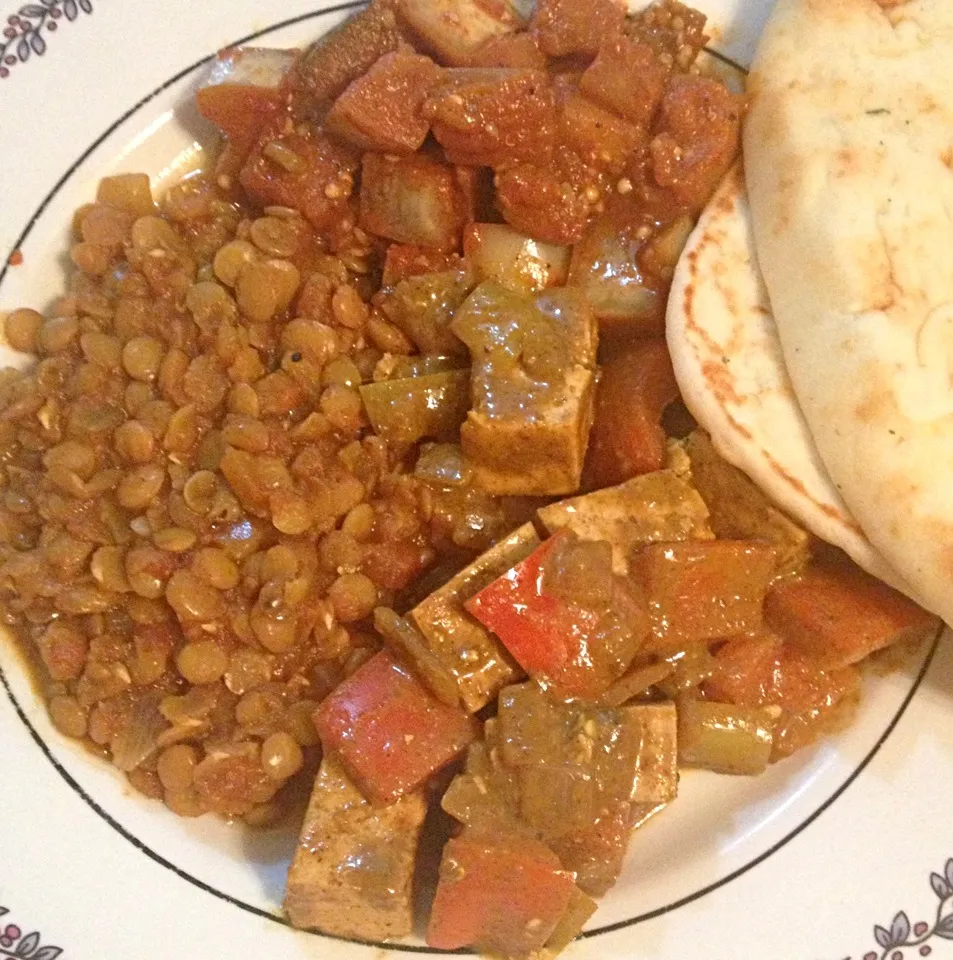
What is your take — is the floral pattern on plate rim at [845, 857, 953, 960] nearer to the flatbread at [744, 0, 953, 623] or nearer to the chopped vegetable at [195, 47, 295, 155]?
the flatbread at [744, 0, 953, 623]

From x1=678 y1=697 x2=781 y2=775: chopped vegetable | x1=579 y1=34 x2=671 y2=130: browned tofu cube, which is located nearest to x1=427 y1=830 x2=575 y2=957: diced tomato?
x1=678 y1=697 x2=781 y2=775: chopped vegetable

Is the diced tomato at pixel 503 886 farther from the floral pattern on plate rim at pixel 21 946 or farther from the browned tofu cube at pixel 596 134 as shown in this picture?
the browned tofu cube at pixel 596 134

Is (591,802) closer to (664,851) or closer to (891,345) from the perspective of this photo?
(664,851)

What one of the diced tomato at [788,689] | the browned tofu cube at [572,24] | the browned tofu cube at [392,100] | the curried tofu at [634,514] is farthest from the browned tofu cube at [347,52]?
the diced tomato at [788,689]

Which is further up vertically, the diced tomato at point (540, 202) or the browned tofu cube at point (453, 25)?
the browned tofu cube at point (453, 25)

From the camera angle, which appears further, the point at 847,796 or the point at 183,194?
the point at 183,194

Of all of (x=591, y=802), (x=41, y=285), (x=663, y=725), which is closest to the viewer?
(x=591, y=802)

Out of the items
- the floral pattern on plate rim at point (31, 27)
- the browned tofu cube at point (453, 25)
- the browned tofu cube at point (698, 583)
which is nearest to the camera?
the browned tofu cube at point (698, 583)

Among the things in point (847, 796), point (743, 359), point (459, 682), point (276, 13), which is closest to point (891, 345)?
point (743, 359)
